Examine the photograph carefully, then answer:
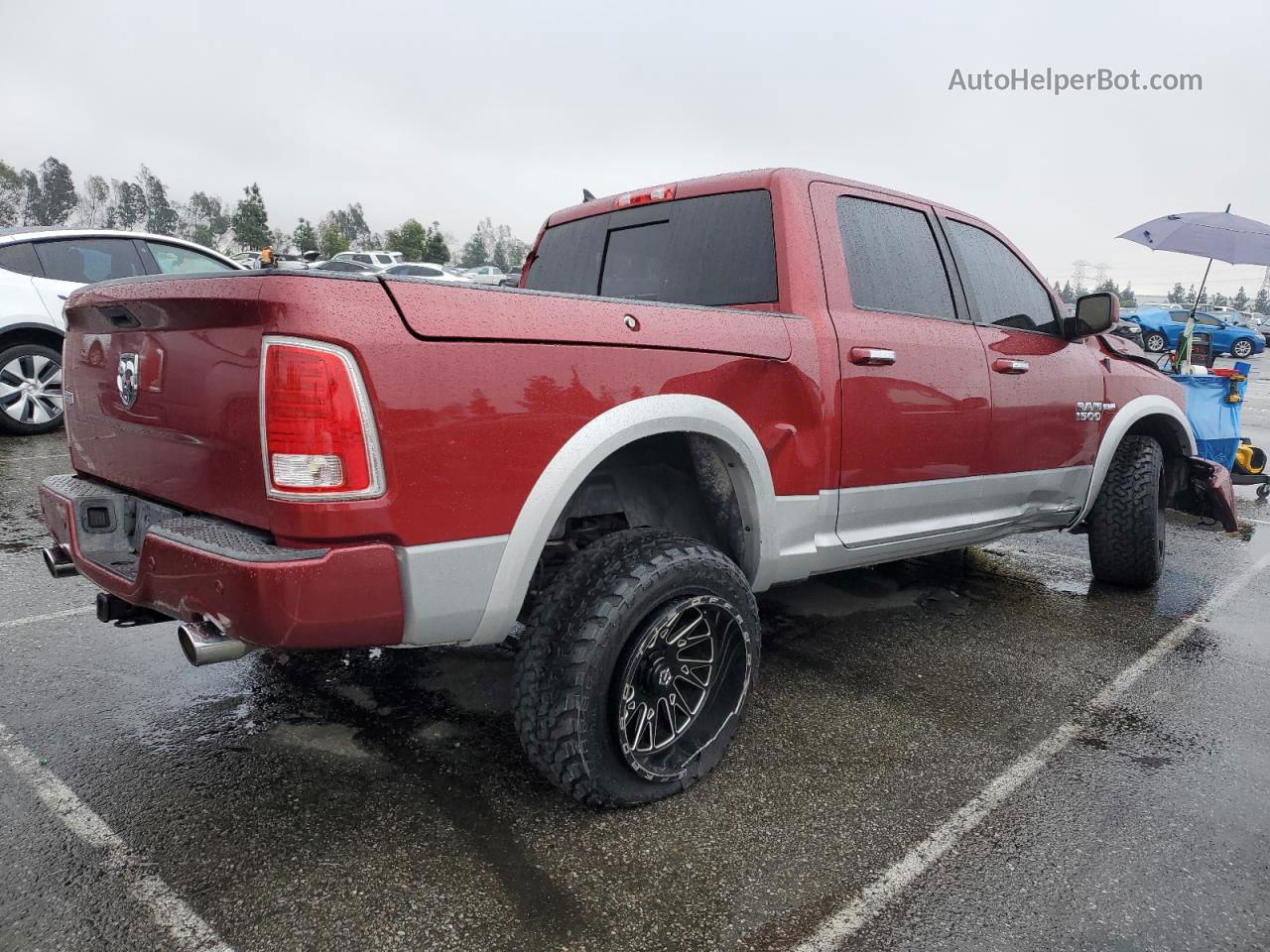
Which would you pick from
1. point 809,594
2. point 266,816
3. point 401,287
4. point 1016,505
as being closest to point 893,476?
point 1016,505

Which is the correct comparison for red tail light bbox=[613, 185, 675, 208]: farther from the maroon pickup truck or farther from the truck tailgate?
the truck tailgate

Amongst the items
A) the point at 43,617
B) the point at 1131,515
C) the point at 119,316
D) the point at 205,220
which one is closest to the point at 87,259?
the point at 43,617

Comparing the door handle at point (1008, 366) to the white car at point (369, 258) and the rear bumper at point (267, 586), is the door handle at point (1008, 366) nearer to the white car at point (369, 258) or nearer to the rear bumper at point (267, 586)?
the rear bumper at point (267, 586)

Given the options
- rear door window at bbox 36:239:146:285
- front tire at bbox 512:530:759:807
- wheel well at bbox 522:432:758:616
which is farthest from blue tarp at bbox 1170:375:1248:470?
rear door window at bbox 36:239:146:285

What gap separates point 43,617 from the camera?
138 inches

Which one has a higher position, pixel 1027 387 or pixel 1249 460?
pixel 1027 387

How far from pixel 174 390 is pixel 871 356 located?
6.88 feet

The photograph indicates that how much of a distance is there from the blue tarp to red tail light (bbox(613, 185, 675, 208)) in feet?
14.1

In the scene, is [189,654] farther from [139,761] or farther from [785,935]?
[785,935]

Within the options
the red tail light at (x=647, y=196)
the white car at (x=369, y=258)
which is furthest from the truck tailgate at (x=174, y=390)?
the white car at (x=369, y=258)

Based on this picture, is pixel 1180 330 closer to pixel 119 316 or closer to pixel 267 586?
pixel 119 316

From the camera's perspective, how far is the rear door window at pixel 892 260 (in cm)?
299

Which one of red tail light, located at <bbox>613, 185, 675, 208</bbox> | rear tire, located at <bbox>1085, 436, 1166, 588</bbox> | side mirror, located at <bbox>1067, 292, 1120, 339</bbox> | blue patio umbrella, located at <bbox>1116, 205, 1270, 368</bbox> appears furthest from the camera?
blue patio umbrella, located at <bbox>1116, 205, 1270, 368</bbox>

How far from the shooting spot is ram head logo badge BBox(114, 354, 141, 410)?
2.17m
